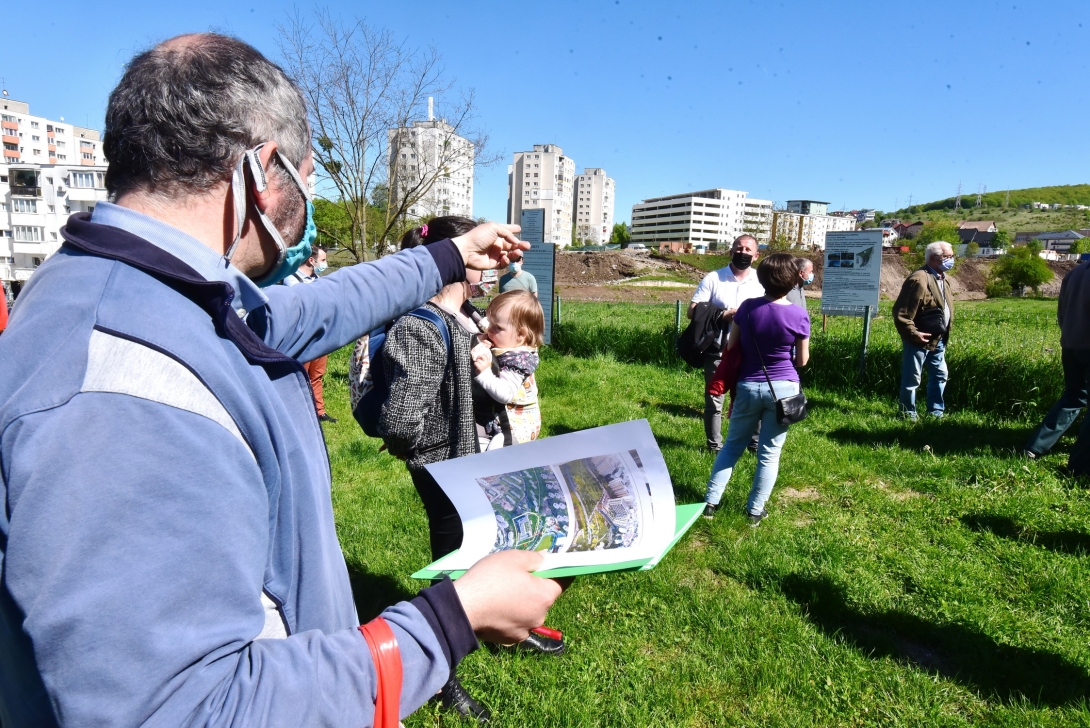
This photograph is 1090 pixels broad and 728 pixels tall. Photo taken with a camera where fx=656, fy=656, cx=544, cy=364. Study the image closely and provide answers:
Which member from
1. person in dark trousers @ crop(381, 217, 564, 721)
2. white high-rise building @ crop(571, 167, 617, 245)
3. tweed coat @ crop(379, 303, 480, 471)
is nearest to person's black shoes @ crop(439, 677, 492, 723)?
person in dark trousers @ crop(381, 217, 564, 721)

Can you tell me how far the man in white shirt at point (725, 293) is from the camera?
618 cm

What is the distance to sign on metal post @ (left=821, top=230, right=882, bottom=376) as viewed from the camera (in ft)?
28.2

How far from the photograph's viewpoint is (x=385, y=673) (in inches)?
36.5

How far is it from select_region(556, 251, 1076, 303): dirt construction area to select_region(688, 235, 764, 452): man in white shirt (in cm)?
3618

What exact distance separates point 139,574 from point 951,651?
12.3ft

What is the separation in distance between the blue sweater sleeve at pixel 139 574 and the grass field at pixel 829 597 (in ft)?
7.41

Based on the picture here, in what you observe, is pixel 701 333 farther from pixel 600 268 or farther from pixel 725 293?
pixel 600 268

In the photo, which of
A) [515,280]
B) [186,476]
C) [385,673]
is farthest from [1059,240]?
[186,476]

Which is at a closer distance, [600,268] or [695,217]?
[600,268]

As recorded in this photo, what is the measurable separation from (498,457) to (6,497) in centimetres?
93

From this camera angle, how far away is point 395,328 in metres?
2.66

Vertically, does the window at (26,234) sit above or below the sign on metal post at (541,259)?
above

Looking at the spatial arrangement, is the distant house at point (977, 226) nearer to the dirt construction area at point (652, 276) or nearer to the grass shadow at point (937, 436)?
the dirt construction area at point (652, 276)

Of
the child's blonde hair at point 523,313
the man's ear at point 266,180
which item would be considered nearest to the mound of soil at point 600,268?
the child's blonde hair at point 523,313
